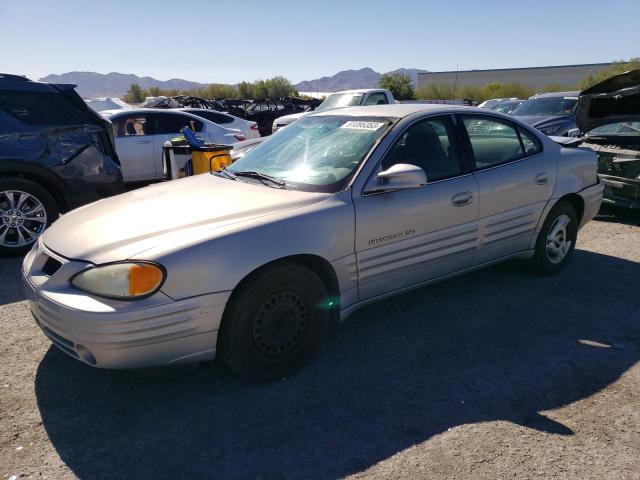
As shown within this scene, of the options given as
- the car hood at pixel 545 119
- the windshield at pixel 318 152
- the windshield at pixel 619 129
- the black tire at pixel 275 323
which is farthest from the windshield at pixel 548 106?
the black tire at pixel 275 323

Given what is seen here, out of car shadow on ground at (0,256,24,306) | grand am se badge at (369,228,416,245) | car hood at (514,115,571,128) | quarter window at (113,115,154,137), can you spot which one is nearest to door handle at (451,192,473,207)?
grand am se badge at (369,228,416,245)

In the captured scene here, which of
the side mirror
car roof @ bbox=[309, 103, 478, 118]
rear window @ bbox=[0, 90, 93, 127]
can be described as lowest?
Answer: the side mirror

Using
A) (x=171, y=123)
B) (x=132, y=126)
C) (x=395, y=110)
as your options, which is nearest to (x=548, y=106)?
(x=171, y=123)

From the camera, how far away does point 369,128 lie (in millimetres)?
3822

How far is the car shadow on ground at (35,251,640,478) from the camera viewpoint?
8.37 feet

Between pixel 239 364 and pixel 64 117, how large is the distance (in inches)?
167

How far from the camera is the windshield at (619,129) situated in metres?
7.67

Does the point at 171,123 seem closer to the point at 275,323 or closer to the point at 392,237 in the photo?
the point at 392,237

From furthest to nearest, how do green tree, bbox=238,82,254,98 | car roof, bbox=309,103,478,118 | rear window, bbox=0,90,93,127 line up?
green tree, bbox=238,82,254,98
rear window, bbox=0,90,93,127
car roof, bbox=309,103,478,118

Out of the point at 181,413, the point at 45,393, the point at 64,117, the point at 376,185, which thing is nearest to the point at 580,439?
the point at 376,185

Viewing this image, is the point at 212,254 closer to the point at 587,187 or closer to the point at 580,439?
the point at 580,439

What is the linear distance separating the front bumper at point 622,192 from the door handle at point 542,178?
8.92 feet

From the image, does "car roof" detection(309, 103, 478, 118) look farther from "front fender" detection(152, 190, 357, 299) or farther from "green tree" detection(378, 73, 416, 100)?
"green tree" detection(378, 73, 416, 100)

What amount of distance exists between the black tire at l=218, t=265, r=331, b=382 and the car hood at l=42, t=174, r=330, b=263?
0.40 metres
